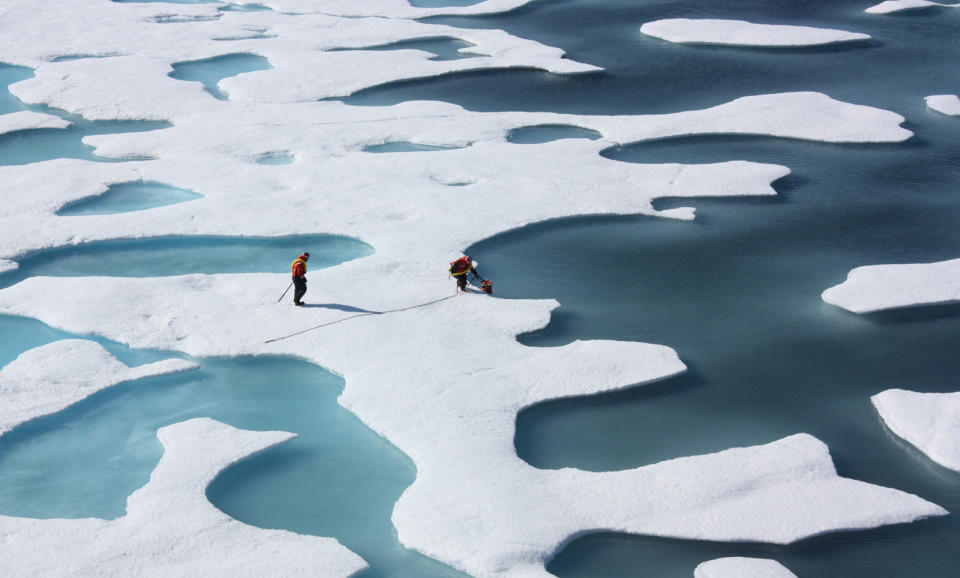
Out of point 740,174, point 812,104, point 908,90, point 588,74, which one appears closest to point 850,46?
point 908,90

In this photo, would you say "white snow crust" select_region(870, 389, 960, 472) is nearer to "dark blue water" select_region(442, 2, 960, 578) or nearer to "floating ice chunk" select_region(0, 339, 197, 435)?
"dark blue water" select_region(442, 2, 960, 578)

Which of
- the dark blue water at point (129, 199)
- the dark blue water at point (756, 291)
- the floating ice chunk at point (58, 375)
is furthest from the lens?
the dark blue water at point (129, 199)

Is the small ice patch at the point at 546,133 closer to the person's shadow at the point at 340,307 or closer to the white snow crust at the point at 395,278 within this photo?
the white snow crust at the point at 395,278

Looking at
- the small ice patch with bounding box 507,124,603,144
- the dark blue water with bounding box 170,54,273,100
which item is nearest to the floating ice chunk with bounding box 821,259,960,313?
the small ice patch with bounding box 507,124,603,144

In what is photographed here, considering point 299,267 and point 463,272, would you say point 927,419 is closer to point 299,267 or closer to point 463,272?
point 463,272

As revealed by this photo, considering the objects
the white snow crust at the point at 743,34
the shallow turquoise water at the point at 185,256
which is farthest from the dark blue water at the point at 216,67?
the white snow crust at the point at 743,34

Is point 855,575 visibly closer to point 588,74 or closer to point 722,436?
point 722,436
